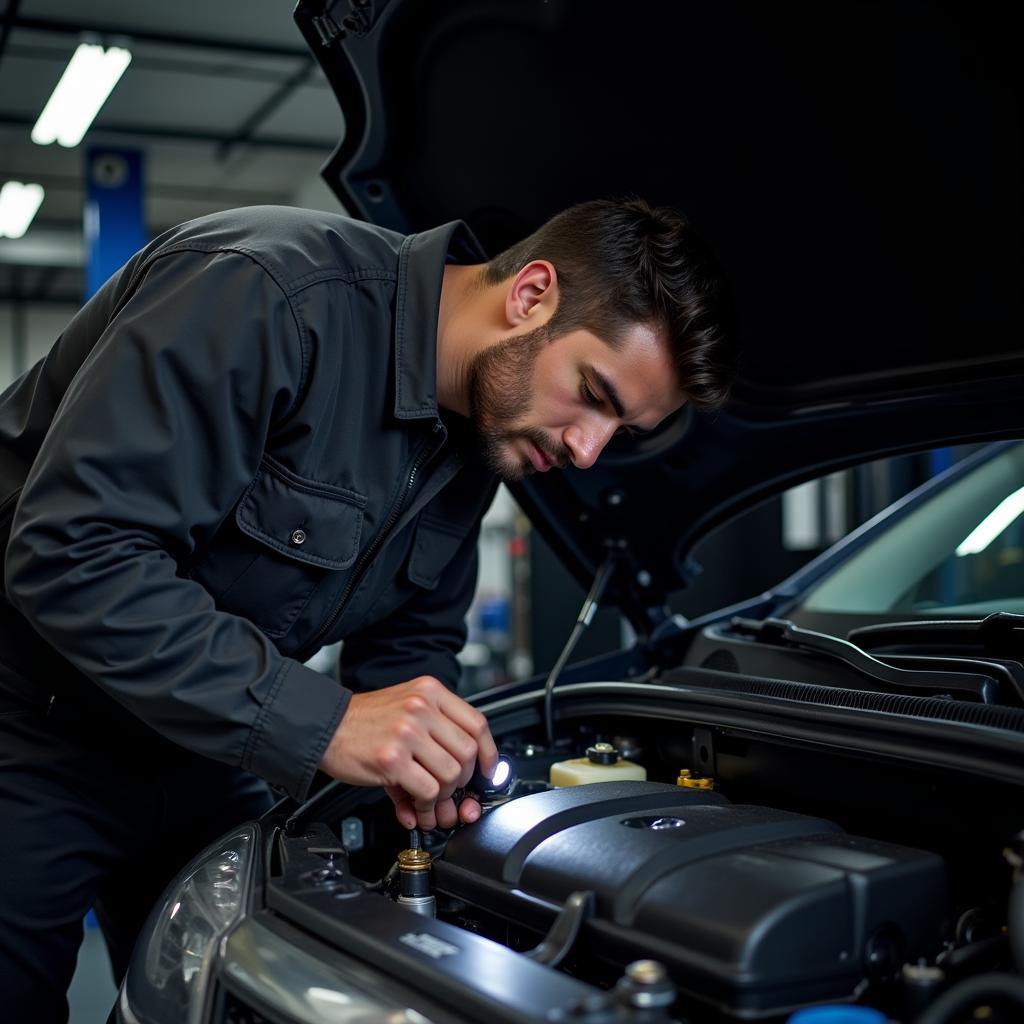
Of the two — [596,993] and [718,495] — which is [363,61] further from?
[596,993]

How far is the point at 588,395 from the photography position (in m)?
1.45

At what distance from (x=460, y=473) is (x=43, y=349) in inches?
431

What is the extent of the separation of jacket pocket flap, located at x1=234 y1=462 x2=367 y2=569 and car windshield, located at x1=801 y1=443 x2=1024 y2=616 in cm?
83

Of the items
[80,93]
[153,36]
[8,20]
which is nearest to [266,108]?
[80,93]

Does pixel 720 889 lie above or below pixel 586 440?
below

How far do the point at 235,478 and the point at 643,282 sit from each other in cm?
56

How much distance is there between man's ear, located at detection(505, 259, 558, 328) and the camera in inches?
57.6

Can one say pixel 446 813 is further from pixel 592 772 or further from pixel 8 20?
pixel 8 20

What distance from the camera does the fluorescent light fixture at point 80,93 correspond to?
530cm

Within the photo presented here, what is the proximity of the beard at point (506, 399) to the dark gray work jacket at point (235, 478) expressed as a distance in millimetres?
63

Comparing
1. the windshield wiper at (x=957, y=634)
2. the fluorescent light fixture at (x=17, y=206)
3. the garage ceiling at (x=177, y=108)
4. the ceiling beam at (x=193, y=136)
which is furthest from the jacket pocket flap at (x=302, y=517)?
the fluorescent light fixture at (x=17, y=206)

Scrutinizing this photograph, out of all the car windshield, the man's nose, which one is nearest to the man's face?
the man's nose

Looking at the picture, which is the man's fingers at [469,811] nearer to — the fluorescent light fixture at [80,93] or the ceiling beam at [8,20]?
the ceiling beam at [8,20]

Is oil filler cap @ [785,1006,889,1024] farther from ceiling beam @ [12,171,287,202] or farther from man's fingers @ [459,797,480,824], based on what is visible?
ceiling beam @ [12,171,287,202]
